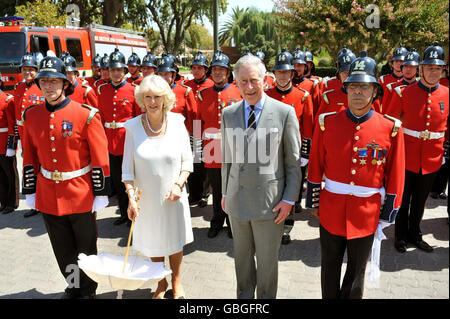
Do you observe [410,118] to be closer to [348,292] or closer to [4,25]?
[348,292]

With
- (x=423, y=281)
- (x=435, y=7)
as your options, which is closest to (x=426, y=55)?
(x=423, y=281)

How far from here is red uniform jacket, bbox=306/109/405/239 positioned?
272 centimetres

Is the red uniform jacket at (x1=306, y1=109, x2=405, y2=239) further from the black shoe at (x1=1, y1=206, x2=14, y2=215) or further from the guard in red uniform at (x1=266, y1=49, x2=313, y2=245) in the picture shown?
the black shoe at (x1=1, y1=206, x2=14, y2=215)

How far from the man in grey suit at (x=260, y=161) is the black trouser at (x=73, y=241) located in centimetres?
137

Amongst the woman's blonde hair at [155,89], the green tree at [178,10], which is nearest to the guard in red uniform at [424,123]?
the woman's blonde hair at [155,89]

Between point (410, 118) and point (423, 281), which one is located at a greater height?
point (410, 118)

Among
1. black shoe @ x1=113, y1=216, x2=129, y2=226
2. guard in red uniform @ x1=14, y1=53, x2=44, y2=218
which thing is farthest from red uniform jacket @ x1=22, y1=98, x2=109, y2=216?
guard in red uniform @ x1=14, y1=53, x2=44, y2=218

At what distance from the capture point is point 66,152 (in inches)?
129

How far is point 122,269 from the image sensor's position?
2.82m

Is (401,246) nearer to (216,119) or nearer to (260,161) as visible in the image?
(260,161)

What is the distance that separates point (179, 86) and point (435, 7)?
11.1m

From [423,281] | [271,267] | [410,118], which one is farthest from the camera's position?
Answer: [410,118]

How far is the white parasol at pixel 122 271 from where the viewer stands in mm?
2701

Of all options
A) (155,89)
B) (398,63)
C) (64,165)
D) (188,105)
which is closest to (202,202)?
(188,105)
